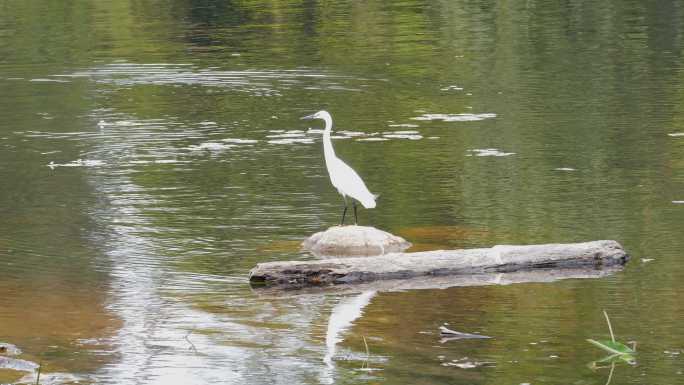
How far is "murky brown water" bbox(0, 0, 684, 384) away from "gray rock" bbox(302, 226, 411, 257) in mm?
650

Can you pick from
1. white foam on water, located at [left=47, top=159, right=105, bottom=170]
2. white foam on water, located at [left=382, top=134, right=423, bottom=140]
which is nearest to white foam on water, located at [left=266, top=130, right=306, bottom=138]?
white foam on water, located at [left=382, top=134, right=423, bottom=140]

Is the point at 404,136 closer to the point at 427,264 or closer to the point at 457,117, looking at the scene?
the point at 457,117

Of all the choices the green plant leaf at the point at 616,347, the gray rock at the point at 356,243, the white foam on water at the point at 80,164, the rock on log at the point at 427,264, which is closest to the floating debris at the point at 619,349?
the green plant leaf at the point at 616,347

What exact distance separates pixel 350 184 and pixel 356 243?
3.08 feet

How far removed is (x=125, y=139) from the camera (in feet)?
80.0

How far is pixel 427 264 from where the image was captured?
1414 cm

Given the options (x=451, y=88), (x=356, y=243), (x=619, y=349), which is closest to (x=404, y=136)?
(x=451, y=88)

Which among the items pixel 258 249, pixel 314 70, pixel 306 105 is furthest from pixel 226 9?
pixel 258 249

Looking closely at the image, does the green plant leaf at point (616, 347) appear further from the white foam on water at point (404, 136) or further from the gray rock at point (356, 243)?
the white foam on water at point (404, 136)

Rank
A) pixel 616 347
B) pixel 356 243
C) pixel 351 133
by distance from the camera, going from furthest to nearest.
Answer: pixel 351 133 < pixel 356 243 < pixel 616 347

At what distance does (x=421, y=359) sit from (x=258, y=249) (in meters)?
→ 4.83

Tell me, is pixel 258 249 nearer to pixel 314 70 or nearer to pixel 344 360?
pixel 344 360

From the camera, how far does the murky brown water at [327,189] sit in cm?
1208

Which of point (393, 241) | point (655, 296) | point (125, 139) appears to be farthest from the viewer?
point (125, 139)
